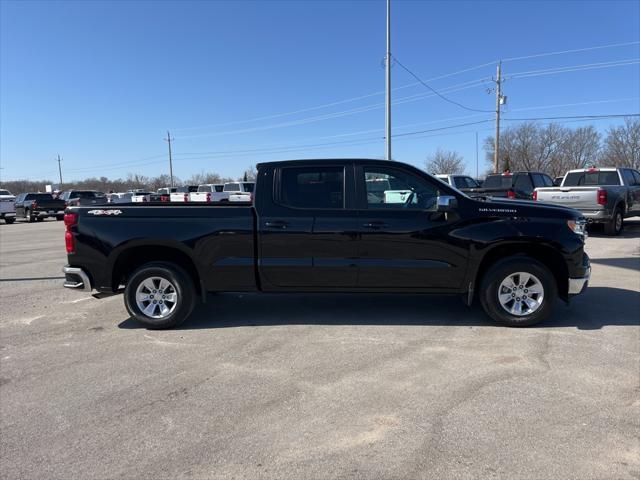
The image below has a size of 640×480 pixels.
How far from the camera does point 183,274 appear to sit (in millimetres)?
5406

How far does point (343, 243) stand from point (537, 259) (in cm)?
229

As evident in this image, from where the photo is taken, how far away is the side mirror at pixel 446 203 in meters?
4.98

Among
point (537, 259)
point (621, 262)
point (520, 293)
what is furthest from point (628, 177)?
point (520, 293)

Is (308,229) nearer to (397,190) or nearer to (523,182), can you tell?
(397,190)

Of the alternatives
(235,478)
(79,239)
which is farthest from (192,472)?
(79,239)

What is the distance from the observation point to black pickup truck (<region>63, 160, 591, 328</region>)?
205 inches

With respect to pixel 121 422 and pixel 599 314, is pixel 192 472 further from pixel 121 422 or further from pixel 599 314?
pixel 599 314

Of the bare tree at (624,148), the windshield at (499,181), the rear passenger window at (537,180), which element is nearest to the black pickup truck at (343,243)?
the windshield at (499,181)

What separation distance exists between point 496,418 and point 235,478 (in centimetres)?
187

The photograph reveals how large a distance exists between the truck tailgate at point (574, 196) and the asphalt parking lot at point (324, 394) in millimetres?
7976

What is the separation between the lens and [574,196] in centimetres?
1327

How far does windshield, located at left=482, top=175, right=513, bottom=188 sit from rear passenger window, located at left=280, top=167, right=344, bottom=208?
13.7 meters

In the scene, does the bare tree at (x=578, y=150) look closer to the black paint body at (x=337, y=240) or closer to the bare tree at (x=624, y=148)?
the bare tree at (x=624, y=148)

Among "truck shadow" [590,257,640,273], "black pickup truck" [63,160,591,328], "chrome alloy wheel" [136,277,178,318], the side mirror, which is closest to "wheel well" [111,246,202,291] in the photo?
"black pickup truck" [63,160,591,328]
